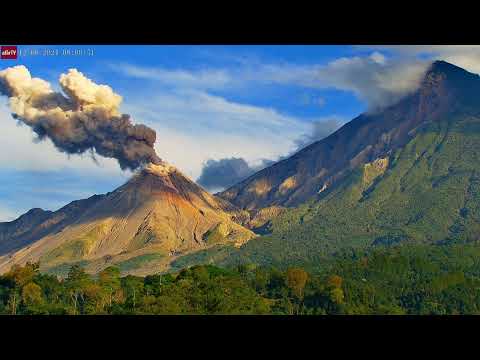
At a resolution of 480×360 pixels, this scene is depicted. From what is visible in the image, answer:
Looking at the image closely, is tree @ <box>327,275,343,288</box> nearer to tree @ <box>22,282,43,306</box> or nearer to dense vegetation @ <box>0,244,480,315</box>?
dense vegetation @ <box>0,244,480,315</box>

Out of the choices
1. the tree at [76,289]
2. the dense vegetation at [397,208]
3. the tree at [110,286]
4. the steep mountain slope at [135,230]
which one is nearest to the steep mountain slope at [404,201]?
the dense vegetation at [397,208]

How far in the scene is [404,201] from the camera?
531ft

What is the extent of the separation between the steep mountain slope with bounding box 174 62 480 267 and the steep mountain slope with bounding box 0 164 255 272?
1451cm

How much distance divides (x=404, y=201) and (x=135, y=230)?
189ft

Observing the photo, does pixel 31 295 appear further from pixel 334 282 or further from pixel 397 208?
pixel 397 208

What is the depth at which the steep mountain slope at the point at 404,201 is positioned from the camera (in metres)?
144

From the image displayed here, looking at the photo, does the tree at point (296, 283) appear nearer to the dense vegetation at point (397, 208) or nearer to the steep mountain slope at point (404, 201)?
the steep mountain slope at point (404, 201)

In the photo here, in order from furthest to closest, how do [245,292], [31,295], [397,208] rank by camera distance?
[397,208] → [245,292] → [31,295]

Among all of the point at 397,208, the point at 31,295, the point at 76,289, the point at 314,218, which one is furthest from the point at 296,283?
the point at 314,218

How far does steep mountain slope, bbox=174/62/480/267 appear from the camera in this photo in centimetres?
14425

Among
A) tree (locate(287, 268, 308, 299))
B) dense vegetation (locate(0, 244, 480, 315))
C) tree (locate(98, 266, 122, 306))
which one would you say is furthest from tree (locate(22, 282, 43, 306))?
tree (locate(287, 268, 308, 299))

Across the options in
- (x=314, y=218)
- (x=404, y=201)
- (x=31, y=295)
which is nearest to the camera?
(x=31, y=295)
